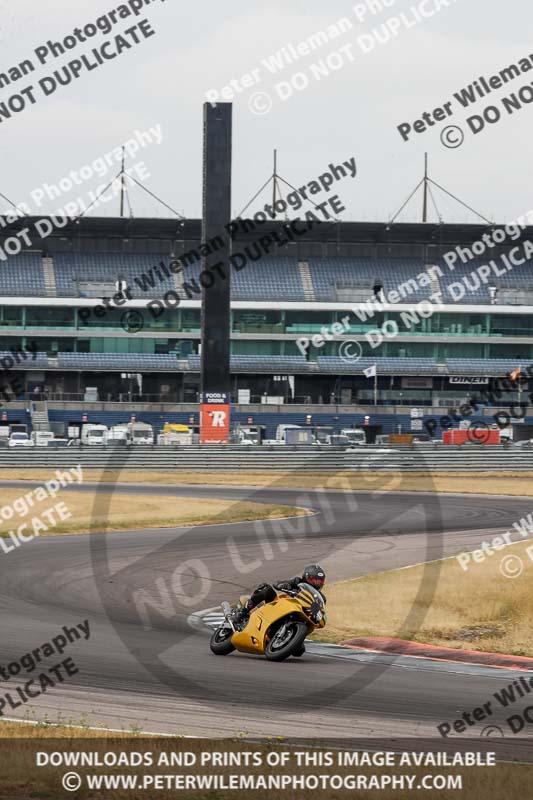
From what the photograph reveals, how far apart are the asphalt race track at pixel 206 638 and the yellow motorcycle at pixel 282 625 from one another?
214 millimetres

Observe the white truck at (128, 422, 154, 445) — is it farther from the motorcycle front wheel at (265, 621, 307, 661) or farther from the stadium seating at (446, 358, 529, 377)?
the motorcycle front wheel at (265, 621, 307, 661)

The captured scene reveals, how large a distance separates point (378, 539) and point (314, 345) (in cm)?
5196

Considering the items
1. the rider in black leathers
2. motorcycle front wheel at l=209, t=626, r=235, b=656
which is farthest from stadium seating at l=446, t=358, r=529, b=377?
motorcycle front wheel at l=209, t=626, r=235, b=656

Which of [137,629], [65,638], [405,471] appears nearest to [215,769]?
[65,638]

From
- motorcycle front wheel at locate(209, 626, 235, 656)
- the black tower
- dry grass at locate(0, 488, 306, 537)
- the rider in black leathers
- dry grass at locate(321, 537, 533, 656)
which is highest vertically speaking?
the black tower

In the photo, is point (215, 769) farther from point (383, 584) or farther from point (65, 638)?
point (383, 584)

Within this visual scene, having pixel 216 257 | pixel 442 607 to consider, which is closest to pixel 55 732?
pixel 442 607

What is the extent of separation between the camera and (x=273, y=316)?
80.1 meters

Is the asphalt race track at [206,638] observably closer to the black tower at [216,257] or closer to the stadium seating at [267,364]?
the black tower at [216,257]

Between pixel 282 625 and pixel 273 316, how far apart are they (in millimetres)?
66654

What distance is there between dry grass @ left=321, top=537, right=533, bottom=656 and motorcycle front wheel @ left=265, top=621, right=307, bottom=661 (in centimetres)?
263

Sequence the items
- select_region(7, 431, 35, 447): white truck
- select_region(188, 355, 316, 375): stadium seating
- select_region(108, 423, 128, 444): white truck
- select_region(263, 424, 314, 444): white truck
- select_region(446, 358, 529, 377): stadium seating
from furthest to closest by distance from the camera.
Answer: select_region(446, 358, 529, 377): stadium seating
select_region(188, 355, 316, 375): stadium seating
select_region(263, 424, 314, 444): white truck
select_region(108, 423, 128, 444): white truck
select_region(7, 431, 35, 447): white truck

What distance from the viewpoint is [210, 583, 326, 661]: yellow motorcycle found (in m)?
13.9

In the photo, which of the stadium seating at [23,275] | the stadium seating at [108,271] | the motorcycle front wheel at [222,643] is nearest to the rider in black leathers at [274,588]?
the motorcycle front wheel at [222,643]
